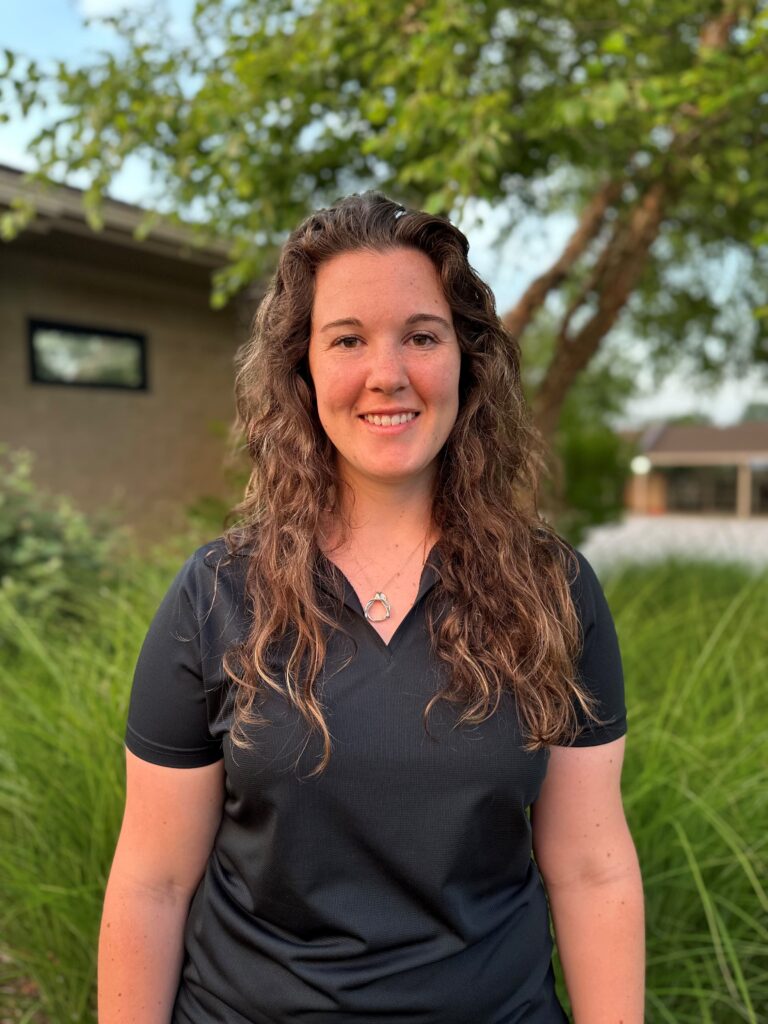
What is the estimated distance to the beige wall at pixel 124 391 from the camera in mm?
8742

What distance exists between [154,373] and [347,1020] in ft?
30.6

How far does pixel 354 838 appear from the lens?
4.60 feet

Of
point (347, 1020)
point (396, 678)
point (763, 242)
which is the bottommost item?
point (347, 1020)

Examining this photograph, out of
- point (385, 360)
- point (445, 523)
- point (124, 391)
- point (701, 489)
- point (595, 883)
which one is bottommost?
point (701, 489)

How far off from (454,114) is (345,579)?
104 inches

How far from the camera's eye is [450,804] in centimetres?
140

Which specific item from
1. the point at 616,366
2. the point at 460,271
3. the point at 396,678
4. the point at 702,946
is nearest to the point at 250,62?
the point at 460,271

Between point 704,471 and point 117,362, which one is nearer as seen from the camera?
point 117,362

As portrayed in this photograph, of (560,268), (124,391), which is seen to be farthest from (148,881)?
(124,391)

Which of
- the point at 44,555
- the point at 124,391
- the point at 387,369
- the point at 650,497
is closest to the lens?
the point at 387,369

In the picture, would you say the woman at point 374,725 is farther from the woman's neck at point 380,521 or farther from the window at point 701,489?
the window at point 701,489

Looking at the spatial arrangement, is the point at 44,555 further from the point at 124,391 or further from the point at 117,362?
the point at 117,362

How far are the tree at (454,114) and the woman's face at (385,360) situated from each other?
207 cm

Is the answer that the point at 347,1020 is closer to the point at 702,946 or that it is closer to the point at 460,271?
the point at 460,271
